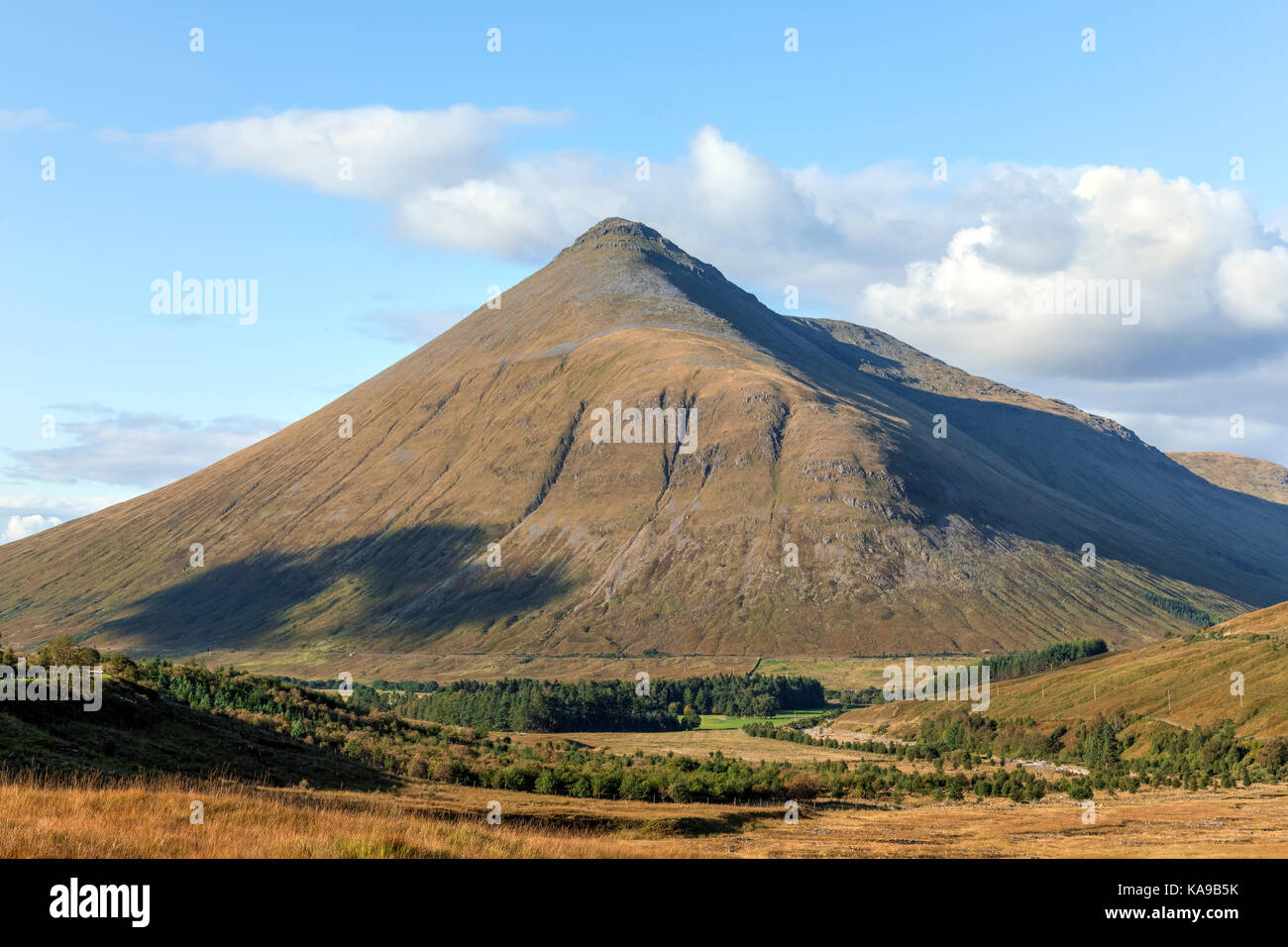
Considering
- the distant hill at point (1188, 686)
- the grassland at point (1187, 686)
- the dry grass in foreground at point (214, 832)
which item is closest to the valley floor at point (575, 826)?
the dry grass in foreground at point (214, 832)

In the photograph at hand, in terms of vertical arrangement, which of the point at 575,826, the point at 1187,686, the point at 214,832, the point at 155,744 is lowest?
the point at 1187,686

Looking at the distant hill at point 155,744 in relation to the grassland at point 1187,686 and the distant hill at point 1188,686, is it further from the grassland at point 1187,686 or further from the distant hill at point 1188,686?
the grassland at point 1187,686

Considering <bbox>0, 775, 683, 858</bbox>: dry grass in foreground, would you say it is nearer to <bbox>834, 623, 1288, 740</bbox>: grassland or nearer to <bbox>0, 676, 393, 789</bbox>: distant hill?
<bbox>0, 676, 393, 789</bbox>: distant hill

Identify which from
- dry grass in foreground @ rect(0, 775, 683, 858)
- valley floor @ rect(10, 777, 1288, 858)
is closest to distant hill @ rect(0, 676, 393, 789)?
valley floor @ rect(10, 777, 1288, 858)

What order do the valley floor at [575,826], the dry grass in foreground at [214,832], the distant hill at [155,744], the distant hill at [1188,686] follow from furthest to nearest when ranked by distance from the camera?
1. the distant hill at [1188,686]
2. the distant hill at [155,744]
3. the valley floor at [575,826]
4. the dry grass in foreground at [214,832]

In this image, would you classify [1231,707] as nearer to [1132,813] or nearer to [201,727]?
[1132,813]

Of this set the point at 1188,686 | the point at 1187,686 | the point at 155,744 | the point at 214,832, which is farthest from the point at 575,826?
the point at 1187,686

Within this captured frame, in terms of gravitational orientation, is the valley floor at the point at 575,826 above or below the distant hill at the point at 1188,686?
above

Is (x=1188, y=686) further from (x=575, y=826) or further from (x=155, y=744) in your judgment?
(x=155, y=744)
